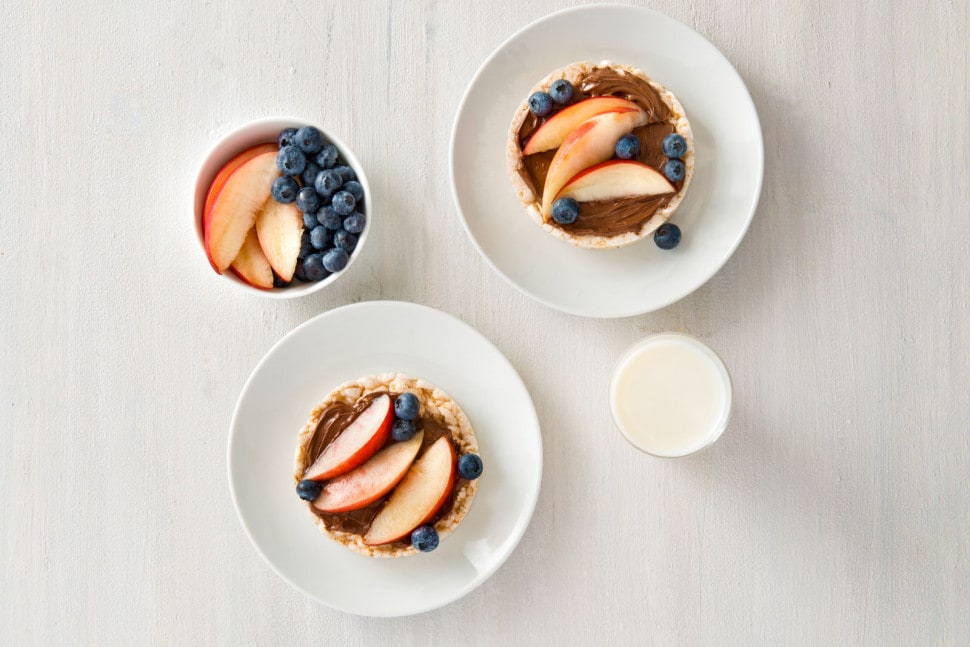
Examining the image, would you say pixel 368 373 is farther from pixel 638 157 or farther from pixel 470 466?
pixel 638 157

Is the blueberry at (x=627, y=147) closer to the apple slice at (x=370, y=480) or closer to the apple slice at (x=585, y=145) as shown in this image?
the apple slice at (x=585, y=145)

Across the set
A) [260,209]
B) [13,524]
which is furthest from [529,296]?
[13,524]

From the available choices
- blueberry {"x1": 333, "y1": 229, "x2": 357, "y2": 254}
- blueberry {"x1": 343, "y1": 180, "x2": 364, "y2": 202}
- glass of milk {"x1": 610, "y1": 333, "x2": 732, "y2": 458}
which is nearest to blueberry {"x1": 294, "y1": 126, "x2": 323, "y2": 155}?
blueberry {"x1": 343, "y1": 180, "x2": 364, "y2": 202}

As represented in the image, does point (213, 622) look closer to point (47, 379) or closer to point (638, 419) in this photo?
point (47, 379)

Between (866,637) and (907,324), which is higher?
(907,324)

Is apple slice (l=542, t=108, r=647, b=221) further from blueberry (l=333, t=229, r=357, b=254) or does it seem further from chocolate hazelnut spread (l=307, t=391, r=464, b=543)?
chocolate hazelnut spread (l=307, t=391, r=464, b=543)

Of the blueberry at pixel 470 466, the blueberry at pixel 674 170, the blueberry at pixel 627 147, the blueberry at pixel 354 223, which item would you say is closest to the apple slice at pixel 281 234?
the blueberry at pixel 354 223
